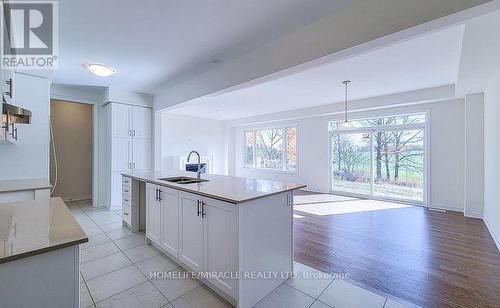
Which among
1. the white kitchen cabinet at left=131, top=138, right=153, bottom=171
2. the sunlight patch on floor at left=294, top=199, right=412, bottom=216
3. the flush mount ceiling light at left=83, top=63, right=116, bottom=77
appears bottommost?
the sunlight patch on floor at left=294, top=199, right=412, bottom=216

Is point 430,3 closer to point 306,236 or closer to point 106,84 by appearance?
point 306,236

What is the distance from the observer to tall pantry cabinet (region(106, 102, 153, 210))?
4.66m

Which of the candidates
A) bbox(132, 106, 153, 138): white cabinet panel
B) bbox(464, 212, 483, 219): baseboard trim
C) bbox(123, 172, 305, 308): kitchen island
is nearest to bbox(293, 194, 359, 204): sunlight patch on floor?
bbox(464, 212, 483, 219): baseboard trim

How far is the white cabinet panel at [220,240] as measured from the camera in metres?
1.73

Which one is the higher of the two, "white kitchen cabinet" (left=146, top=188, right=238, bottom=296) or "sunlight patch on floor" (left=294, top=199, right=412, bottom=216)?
"white kitchen cabinet" (left=146, top=188, right=238, bottom=296)

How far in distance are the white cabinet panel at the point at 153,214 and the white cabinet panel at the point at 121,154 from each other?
7.85 feet

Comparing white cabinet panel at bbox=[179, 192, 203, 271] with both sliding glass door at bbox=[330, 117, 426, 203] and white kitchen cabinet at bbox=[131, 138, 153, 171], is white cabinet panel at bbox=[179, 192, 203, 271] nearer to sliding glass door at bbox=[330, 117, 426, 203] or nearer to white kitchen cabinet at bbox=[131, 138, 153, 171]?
white kitchen cabinet at bbox=[131, 138, 153, 171]

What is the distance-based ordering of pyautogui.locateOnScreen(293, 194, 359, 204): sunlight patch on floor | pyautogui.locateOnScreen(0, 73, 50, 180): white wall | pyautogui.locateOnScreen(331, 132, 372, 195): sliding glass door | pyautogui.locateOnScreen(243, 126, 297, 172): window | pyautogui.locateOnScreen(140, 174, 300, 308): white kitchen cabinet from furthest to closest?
pyautogui.locateOnScreen(243, 126, 297, 172): window → pyautogui.locateOnScreen(331, 132, 372, 195): sliding glass door → pyautogui.locateOnScreen(293, 194, 359, 204): sunlight patch on floor → pyautogui.locateOnScreen(0, 73, 50, 180): white wall → pyautogui.locateOnScreen(140, 174, 300, 308): white kitchen cabinet

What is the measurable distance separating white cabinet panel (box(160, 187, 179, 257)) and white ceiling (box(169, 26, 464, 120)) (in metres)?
2.06

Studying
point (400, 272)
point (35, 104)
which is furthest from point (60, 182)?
point (400, 272)

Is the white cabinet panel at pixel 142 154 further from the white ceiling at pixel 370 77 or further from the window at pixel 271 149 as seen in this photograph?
the window at pixel 271 149

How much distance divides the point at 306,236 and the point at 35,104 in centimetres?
462

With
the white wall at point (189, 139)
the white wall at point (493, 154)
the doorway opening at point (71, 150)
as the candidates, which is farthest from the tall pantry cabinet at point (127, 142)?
the white wall at point (493, 154)

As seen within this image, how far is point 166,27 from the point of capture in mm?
2359
